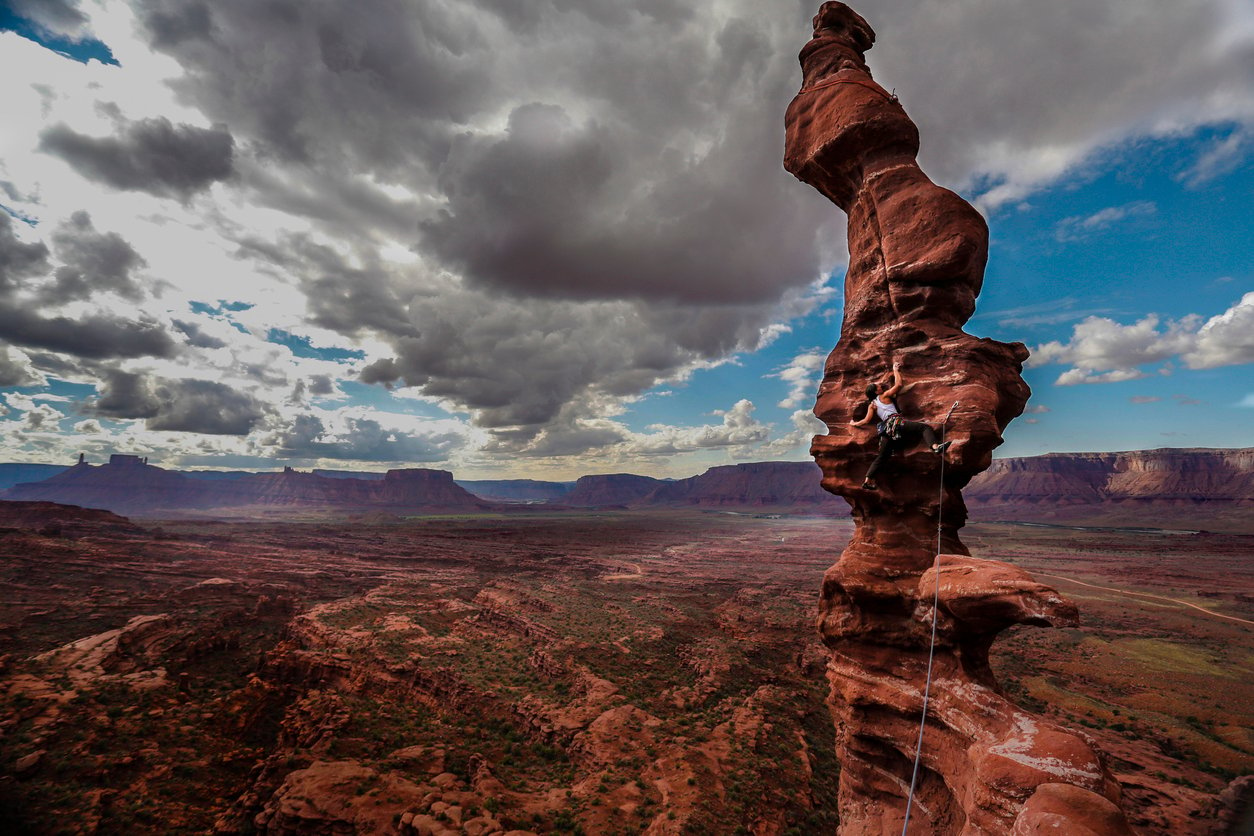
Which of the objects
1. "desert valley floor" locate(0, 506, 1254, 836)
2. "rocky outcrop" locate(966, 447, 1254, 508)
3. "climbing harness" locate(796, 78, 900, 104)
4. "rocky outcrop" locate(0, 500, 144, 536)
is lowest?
"rocky outcrop" locate(0, 500, 144, 536)

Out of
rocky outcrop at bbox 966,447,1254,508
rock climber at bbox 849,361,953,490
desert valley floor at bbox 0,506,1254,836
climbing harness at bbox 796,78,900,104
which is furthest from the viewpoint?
rocky outcrop at bbox 966,447,1254,508

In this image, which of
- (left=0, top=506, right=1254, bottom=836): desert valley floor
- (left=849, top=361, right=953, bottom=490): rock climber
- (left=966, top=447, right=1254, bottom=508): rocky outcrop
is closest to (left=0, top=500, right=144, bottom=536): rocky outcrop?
(left=0, top=506, right=1254, bottom=836): desert valley floor

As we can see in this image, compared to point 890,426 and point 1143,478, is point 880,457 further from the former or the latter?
point 1143,478

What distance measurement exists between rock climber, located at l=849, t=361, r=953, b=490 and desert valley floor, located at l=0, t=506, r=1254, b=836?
14320 mm

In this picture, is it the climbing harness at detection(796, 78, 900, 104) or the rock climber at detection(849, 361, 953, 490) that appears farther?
the climbing harness at detection(796, 78, 900, 104)

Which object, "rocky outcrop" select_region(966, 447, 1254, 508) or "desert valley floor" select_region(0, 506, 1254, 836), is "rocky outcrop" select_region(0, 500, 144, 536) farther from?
"rocky outcrop" select_region(966, 447, 1254, 508)

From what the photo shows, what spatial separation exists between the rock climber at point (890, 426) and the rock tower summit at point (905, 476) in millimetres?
318

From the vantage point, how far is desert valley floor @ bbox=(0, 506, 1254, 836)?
16.1 metres

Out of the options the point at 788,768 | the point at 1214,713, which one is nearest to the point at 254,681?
the point at 788,768

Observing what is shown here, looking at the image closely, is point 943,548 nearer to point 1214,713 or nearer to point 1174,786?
point 1174,786

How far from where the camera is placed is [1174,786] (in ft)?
58.3

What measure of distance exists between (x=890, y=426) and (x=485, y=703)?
2468 centimetres

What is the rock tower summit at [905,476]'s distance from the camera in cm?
859

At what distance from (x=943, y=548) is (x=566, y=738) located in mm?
18744
